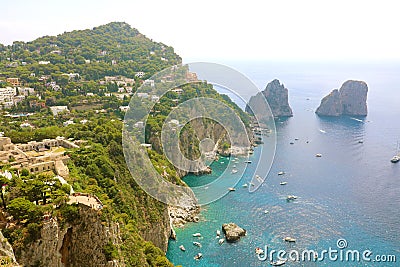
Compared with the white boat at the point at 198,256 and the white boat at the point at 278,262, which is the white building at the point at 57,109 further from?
the white boat at the point at 278,262

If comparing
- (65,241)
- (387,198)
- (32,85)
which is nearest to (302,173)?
(387,198)

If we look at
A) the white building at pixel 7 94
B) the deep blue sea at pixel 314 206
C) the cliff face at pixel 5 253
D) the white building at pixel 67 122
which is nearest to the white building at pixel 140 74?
the white building at pixel 7 94

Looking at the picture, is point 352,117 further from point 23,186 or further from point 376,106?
point 23,186

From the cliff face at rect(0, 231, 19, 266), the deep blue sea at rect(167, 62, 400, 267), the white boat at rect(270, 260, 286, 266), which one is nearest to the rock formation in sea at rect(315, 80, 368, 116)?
the deep blue sea at rect(167, 62, 400, 267)

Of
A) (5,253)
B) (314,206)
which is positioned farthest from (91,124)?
(314,206)

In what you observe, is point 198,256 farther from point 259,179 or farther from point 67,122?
point 67,122

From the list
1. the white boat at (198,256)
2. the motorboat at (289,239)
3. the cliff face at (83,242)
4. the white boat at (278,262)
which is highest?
the cliff face at (83,242)
